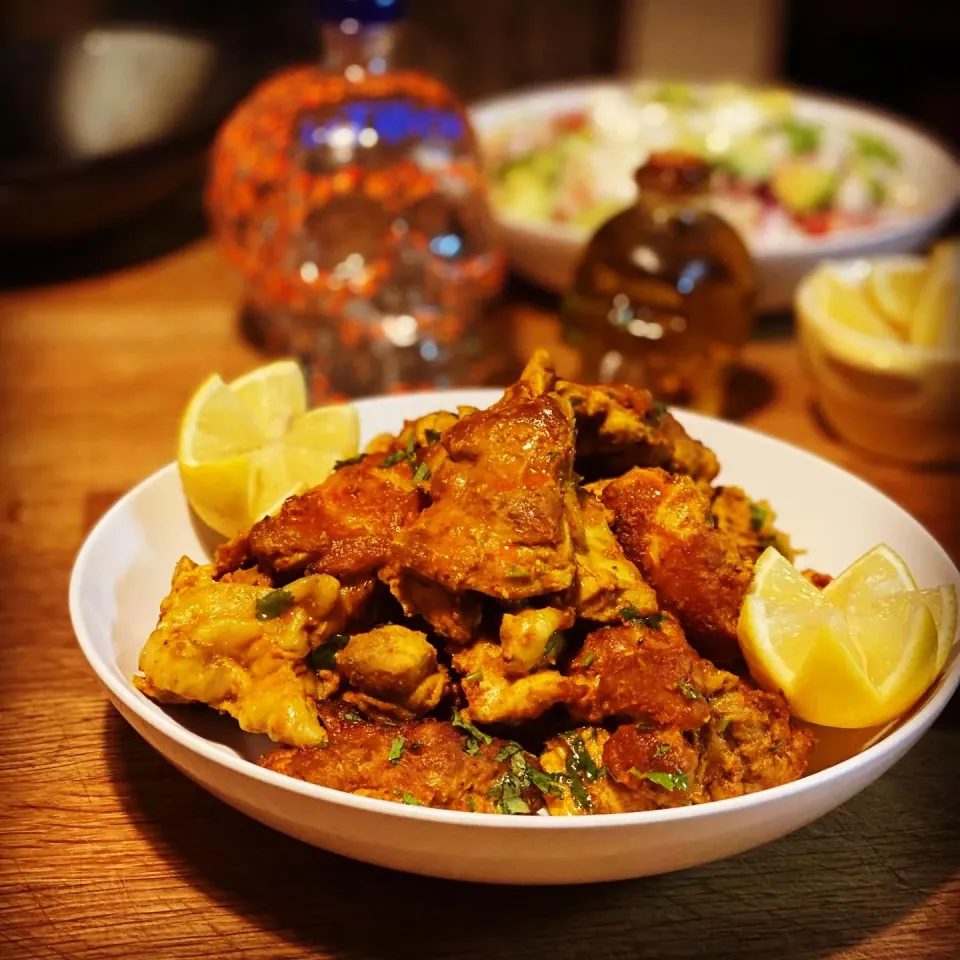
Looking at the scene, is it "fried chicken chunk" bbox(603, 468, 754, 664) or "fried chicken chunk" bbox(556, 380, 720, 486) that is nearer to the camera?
"fried chicken chunk" bbox(603, 468, 754, 664)

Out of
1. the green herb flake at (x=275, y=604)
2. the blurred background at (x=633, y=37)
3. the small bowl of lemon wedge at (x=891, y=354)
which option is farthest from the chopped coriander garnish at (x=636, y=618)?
the blurred background at (x=633, y=37)

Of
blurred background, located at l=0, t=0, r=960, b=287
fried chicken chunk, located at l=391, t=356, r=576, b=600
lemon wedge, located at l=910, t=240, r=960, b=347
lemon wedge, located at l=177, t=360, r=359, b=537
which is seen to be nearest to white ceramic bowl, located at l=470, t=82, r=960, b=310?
lemon wedge, located at l=910, t=240, r=960, b=347

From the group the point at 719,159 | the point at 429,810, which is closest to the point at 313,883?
the point at 429,810

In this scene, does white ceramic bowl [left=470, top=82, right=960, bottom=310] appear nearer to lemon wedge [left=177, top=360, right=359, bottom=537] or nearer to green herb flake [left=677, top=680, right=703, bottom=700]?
lemon wedge [left=177, top=360, right=359, bottom=537]

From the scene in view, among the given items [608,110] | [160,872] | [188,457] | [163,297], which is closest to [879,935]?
[160,872]

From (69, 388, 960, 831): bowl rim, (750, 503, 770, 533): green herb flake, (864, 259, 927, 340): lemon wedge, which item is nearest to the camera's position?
(69, 388, 960, 831): bowl rim

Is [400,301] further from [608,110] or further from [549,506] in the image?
[549,506]

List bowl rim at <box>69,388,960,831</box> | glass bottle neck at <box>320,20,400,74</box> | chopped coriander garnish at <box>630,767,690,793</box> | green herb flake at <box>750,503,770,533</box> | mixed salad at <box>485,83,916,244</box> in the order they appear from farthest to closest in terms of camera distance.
→ mixed salad at <box>485,83,916,244</box> < glass bottle neck at <box>320,20,400,74</box> < green herb flake at <box>750,503,770,533</box> < chopped coriander garnish at <box>630,767,690,793</box> < bowl rim at <box>69,388,960,831</box>
